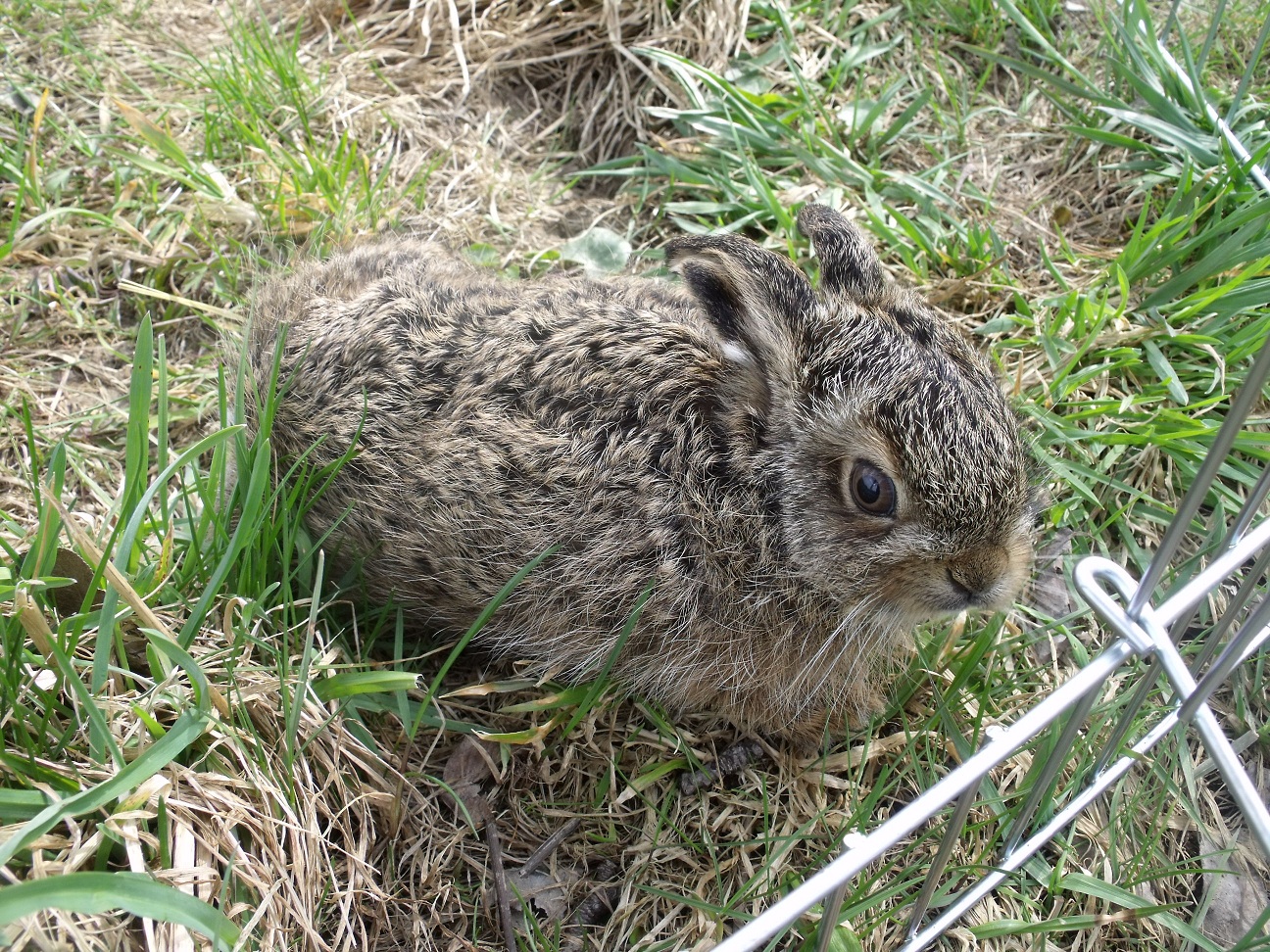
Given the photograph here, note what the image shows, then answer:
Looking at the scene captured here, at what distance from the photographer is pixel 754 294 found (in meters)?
3.12

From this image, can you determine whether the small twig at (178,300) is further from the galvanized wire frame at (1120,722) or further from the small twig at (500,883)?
the galvanized wire frame at (1120,722)

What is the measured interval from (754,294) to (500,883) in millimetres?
1991

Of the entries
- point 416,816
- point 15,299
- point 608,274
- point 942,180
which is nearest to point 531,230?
point 608,274

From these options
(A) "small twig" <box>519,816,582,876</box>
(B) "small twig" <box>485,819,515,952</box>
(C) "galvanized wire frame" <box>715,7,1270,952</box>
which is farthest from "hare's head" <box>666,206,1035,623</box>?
(B) "small twig" <box>485,819,515,952</box>

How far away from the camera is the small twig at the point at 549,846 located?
3.13 meters

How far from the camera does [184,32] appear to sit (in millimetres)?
5461

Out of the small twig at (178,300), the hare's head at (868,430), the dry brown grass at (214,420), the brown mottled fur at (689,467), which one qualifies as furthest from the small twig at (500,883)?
the small twig at (178,300)

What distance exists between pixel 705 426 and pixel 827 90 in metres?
2.58

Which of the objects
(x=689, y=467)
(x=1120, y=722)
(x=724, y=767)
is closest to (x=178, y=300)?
(x=689, y=467)

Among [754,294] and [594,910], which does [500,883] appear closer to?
[594,910]

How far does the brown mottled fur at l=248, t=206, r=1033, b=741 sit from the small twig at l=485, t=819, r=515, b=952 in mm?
587

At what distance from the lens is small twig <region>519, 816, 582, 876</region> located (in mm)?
3135

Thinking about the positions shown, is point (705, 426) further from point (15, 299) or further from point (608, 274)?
point (15, 299)

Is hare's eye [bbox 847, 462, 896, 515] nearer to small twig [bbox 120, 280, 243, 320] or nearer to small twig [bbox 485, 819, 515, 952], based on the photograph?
small twig [bbox 485, 819, 515, 952]
